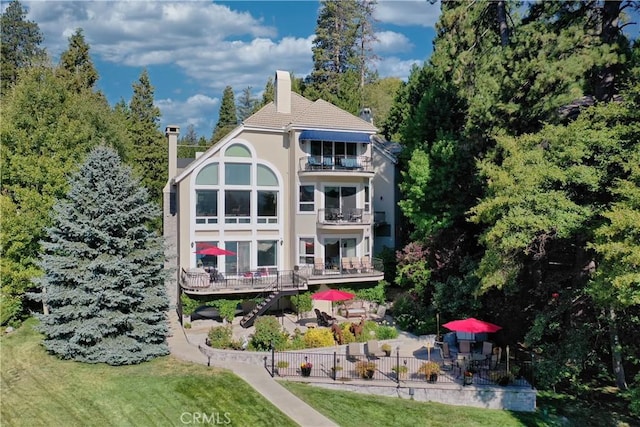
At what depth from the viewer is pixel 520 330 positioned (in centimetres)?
2297

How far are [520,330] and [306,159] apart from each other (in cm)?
1464

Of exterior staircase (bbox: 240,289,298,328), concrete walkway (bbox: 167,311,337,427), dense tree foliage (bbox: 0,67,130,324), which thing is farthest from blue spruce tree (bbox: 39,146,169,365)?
exterior staircase (bbox: 240,289,298,328)

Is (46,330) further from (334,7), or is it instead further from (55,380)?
(334,7)

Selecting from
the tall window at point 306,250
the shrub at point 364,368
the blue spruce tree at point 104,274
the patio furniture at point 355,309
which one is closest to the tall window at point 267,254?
the tall window at point 306,250

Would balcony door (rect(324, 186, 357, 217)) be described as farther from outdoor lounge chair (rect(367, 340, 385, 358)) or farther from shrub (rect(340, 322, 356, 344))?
outdoor lounge chair (rect(367, 340, 385, 358))

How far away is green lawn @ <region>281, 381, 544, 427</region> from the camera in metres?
15.8

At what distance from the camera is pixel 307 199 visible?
1120 inches

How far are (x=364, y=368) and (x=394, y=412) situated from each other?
2317 millimetres

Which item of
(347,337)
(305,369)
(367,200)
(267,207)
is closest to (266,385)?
(305,369)

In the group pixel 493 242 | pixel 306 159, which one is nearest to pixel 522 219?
pixel 493 242

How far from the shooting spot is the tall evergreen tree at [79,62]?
4434 cm

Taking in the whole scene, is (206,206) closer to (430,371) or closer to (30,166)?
(30,166)

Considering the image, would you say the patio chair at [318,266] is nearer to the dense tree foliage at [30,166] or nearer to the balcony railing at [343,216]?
the balcony railing at [343,216]

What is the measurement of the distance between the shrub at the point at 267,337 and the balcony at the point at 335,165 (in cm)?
1007
